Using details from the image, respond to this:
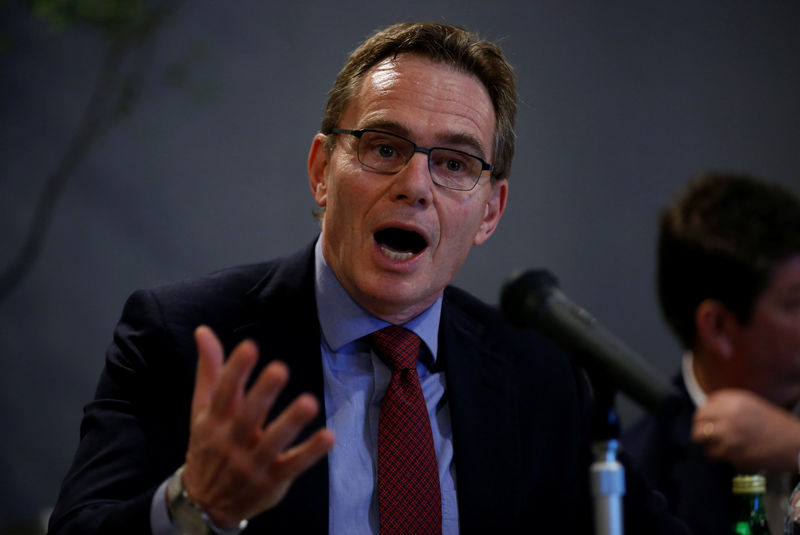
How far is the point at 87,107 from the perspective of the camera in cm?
371

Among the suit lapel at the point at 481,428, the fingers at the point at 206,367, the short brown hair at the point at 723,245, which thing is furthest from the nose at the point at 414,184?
the fingers at the point at 206,367

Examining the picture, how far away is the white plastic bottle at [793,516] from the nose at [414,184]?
809 millimetres

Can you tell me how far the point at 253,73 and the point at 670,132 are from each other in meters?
1.96

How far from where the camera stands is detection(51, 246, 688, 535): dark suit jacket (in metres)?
1.44

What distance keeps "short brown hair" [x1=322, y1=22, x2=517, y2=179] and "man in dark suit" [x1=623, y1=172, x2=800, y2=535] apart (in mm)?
462

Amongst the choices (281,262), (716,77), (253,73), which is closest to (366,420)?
(281,262)

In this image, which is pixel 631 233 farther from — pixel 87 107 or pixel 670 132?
pixel 87 107

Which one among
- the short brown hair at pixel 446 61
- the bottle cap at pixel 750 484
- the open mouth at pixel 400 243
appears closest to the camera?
the bottle cap at pixel 750 484

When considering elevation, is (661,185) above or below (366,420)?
above

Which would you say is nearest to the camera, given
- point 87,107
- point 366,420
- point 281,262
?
point 366,420

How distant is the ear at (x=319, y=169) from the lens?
1.81 m

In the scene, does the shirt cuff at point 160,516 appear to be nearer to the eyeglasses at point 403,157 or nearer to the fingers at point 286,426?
the fingers at point 286,426

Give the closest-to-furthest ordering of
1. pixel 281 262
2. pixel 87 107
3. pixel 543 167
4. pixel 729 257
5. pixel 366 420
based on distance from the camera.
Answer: pixel 729 257 < pixel 366 420 < pixel 281 262 < pixel 87 107 < pixel 543 167

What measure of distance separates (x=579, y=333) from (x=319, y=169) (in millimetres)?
976
